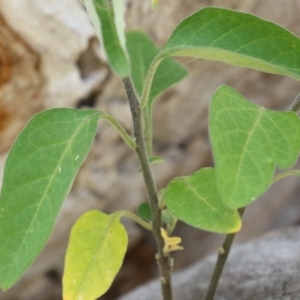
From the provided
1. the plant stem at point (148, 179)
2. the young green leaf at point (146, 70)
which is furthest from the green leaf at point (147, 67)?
the plant stem at point (148, 179)

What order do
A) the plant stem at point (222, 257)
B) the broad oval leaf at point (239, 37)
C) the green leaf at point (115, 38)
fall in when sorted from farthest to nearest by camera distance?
the plant stem at point (222, 257) < the broad oval leaf at point (239, 37) < the green leaf at point (115, 38)

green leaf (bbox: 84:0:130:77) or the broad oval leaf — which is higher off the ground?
green leaf (bbox: 84:0:130:77)

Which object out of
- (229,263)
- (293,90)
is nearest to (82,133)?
(229,263)

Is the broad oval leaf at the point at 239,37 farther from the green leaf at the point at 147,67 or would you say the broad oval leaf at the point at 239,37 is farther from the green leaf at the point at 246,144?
the green leaf at the point at 147,67

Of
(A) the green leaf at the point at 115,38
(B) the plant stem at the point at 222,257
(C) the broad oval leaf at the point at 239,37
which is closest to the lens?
(A) the green leaf at the point at 115,38

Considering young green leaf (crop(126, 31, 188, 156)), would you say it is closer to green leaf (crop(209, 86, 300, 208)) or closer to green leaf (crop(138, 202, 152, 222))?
green leaf (crop(138, 202, 152, 222))

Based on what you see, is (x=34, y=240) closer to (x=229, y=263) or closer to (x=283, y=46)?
(x=283, y=46)

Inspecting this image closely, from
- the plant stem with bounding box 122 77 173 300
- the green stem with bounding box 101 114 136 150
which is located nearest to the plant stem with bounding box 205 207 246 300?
the plant stem with bounding box 122 77 173 300

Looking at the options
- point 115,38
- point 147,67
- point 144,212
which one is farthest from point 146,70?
point 115,38
